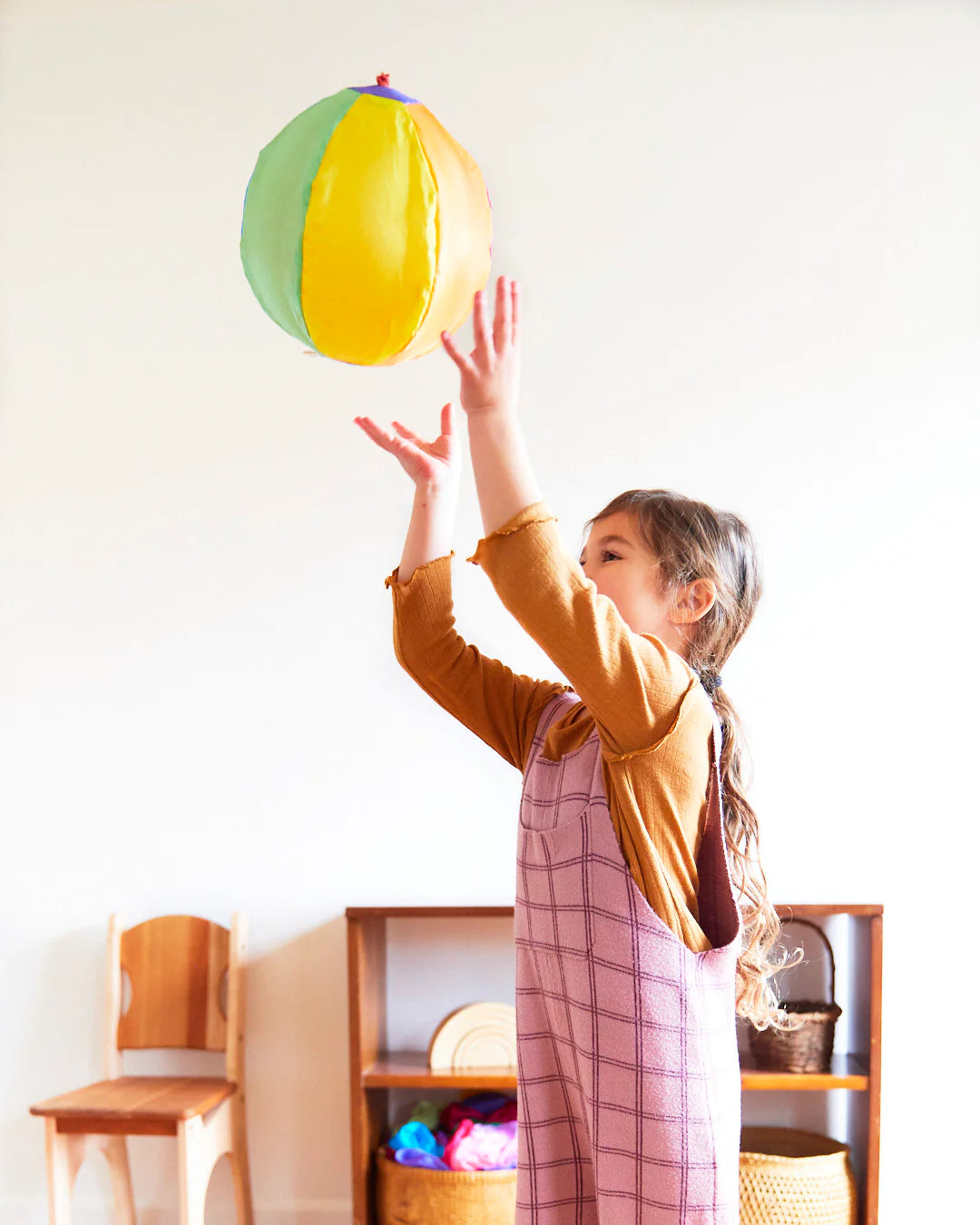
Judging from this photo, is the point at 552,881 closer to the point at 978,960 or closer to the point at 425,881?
the point at 425,881

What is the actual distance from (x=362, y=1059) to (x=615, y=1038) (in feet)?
4.93

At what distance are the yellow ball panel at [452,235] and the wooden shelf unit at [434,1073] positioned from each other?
1429mm

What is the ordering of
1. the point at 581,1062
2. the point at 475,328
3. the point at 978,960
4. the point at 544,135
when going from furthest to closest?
the point at 544,135, the point at 978,960, the point at 581,1062, the point at 475,328

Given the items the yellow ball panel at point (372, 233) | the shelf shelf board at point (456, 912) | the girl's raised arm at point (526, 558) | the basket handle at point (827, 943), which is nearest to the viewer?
the girl's raised arm at point (526, 558)

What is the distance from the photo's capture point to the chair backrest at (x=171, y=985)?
8.39 feet

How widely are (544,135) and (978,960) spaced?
2.08 m

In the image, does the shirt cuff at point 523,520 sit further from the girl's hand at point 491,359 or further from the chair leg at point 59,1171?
the chair leg at point 59,1171

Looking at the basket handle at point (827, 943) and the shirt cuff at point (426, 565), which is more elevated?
the shirt cuff at point (426, 565)

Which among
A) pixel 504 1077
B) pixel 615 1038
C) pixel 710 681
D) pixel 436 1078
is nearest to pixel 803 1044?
pixel 504 1077

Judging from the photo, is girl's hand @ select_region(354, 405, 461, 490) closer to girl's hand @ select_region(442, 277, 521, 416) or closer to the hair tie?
girl's hand @ select_region(442, 277, 521, 416)

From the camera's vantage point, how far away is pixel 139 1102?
90.1 inches

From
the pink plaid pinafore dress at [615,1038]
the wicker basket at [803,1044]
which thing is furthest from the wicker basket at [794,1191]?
the pink plaid pinafore dress at [615,1038]

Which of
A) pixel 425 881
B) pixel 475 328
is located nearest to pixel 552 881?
pixel 475 328

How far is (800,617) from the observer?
2639 millimetres
